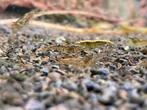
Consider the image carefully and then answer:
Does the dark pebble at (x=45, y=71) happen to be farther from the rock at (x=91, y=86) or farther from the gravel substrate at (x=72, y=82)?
the rock at (x=91, y=86)

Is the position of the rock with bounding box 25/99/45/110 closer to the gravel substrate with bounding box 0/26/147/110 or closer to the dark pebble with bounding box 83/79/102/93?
the gravel substrate with bounding box 0/26/147/110

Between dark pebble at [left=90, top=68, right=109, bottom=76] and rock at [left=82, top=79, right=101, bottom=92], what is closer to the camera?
rock at [left=82, top=79, right=101, bottom=92]

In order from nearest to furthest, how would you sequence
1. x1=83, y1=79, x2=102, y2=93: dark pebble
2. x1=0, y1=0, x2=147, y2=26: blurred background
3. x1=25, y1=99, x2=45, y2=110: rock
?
x1=25, y1=99, x2=45, y2=110: rock → x1=83, y1=79, x2=102, y2=93: dark pebble → x1=0, y1=0, x2=147, y2=26: blurred background

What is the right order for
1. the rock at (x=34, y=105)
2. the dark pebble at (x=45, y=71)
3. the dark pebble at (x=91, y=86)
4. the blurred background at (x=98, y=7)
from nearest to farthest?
the rock at (x=34, y=105)
the dark pebble at (x=91, y=86)
the dark pebble at (x=45, y=71)
the blurred background at (x=98, y=7)

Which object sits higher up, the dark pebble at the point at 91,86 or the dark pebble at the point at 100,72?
the dark pebble at the point at 91,86

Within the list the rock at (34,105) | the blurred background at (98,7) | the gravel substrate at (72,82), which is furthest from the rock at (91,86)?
the blurred background at (98,7)

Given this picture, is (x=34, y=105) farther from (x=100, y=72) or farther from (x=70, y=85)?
(x=100, y=72)

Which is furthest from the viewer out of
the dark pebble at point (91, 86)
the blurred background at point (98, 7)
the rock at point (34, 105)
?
the blurred background at point (98, 7)

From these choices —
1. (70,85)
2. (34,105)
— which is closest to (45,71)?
(70,85)

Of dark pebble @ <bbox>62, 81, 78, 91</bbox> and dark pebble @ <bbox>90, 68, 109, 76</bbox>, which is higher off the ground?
dark pebble @ <bbox>62, 81, 78, 91</bbox>

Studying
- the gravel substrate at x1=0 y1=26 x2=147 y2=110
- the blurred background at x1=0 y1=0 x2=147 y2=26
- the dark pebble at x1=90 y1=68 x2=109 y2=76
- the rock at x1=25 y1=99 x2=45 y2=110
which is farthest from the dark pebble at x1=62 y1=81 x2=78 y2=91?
the blurred background at x1=0 y1=0 x2=147 y2=26

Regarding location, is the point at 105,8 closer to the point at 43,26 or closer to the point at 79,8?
the point at 79,8

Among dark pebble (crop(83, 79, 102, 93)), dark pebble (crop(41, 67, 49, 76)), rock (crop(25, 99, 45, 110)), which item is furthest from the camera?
dark pebble (crop(41, 67, 49, 76))
